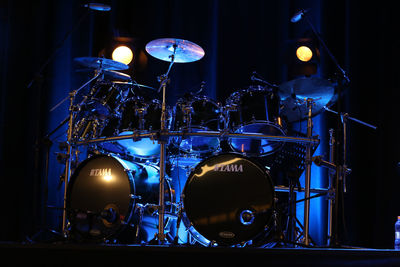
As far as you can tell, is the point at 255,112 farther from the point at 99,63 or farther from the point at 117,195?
the point at 99,63

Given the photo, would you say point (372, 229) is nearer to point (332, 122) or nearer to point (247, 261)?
point (332, 122)

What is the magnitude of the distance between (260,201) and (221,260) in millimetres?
1729

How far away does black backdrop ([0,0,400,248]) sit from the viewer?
16.6 feet

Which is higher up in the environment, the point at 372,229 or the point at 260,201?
the point at 260,201

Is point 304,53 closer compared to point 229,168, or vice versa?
point 229,168

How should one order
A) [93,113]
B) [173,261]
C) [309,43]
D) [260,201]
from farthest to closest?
[309,43], [93,113], [260,201], [173,261]

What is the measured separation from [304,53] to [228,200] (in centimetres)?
186

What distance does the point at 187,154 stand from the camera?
14.8 ft

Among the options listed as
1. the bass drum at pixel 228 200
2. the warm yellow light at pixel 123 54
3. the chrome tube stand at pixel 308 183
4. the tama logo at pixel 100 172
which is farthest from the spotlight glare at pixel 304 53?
the tama logo at pixel 100 172

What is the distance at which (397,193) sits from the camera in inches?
193

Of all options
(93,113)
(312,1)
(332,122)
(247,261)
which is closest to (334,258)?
(247,261)

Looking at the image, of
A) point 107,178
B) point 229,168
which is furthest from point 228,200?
point 107,178

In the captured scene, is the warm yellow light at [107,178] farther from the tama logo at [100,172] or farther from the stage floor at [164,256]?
the stage floor at [164,256]

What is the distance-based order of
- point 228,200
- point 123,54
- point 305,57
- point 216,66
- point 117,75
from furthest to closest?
1. point 216,66
2. point 123,54
3. point 305,57
4. point 117,75
5. point 228,200
